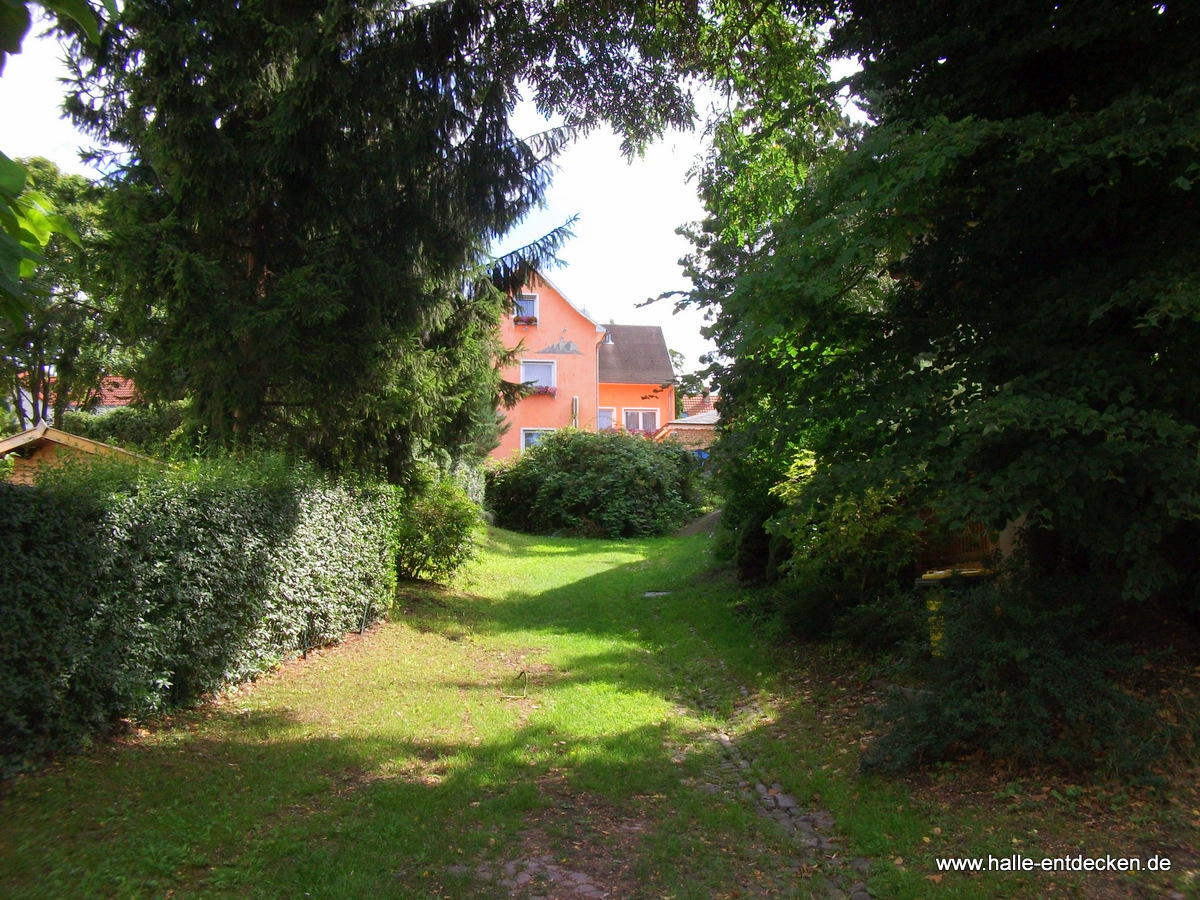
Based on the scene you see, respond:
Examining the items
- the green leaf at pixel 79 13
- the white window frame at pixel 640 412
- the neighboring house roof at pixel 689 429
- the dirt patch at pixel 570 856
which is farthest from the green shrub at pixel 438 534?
the white window frame at pixel 640 412

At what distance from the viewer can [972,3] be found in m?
6.57

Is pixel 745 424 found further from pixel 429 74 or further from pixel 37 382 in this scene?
pixel 37 382

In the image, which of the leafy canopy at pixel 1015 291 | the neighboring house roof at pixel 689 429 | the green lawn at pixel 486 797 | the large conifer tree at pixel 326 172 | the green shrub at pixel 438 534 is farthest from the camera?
the neighboring house roof at pixel 689 429

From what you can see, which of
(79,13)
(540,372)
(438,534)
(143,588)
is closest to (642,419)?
(540,372)

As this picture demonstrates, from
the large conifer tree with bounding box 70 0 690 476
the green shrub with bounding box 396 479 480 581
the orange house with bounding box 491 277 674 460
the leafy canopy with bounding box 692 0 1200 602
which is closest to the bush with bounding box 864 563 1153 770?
the leafy canopy with bounding box 692 0 1200 602

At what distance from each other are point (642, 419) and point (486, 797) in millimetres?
37107

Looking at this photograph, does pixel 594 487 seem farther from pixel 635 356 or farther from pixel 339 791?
pixel 339 791

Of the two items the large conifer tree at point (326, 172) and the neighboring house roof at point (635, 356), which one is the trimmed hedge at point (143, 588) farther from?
the neighboring house roof at point (635, 356)

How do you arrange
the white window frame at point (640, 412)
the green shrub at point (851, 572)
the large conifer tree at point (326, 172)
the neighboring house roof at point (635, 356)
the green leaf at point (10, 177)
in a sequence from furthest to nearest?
the neighboring house roof at point (635, 356), the white window frame at point (640, 412), the green shrub at point (851, 572), the large conifer tree at point (326, 172), the green leaf at point (10, 177)

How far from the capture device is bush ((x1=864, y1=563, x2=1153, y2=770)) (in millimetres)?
5777

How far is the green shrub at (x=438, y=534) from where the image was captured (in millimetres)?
15391

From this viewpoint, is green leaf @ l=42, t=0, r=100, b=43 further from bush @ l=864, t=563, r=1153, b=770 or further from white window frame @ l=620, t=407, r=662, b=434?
white window frame @ l=620, t=407, r=662, b=434

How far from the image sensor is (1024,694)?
6.03 m

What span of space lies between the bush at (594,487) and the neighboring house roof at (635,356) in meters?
10.8
